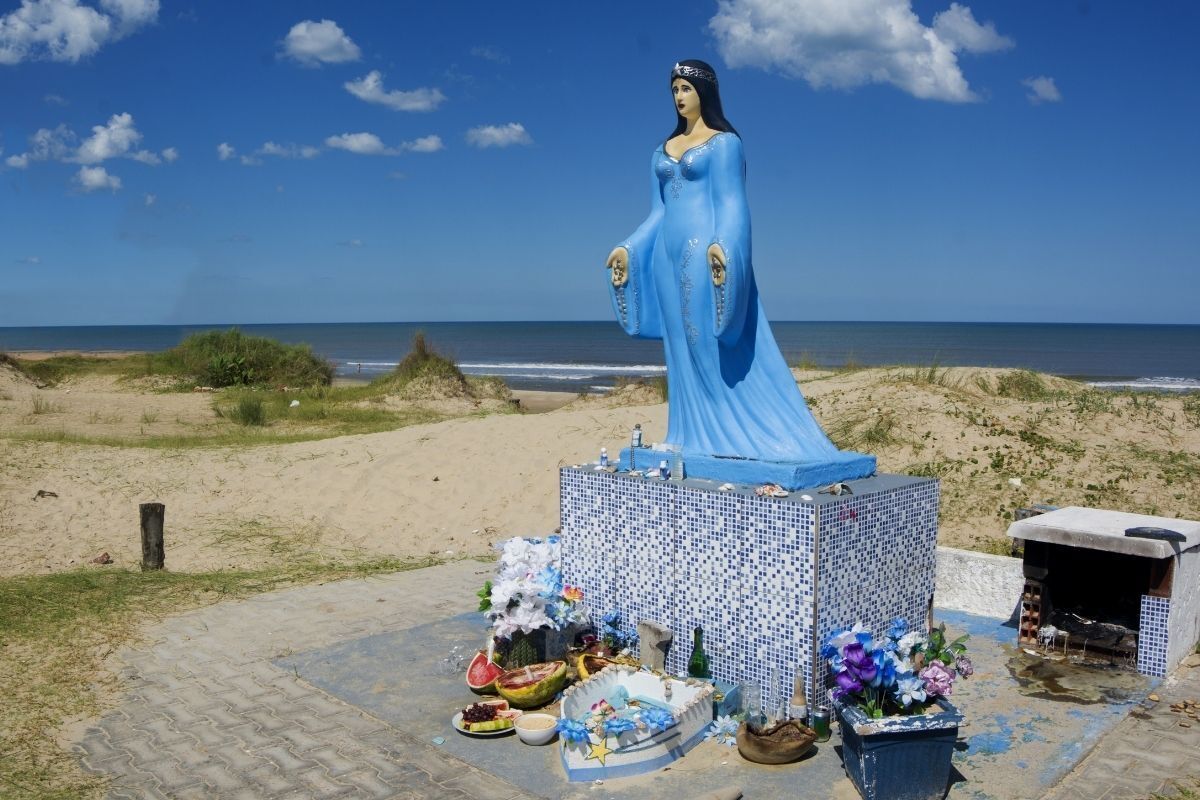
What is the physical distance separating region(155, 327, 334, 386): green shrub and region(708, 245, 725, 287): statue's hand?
23.1 metres

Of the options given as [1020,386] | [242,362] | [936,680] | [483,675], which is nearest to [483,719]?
[483,675]

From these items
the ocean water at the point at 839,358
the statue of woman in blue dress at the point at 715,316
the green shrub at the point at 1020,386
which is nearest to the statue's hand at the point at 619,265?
the statue of woman in blue dress at the point at 715,316

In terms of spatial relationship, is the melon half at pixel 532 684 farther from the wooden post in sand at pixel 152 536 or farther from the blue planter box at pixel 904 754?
the wooden post in sand at pixel 152 536

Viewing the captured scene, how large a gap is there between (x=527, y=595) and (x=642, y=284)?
2343mm

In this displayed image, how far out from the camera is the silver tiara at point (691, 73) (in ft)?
21.4

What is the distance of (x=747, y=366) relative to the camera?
261 inches

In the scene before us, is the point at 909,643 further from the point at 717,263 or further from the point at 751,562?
the point at 717,263

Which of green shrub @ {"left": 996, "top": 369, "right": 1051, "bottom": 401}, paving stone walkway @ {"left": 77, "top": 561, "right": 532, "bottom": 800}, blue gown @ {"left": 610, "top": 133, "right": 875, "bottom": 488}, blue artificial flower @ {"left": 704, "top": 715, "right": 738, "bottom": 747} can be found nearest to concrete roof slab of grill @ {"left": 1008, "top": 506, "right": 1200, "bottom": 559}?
blue gown @ {"left": 610, "top": 133, "right": 875, "bottom": 488}

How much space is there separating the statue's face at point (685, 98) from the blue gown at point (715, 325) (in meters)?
0.26

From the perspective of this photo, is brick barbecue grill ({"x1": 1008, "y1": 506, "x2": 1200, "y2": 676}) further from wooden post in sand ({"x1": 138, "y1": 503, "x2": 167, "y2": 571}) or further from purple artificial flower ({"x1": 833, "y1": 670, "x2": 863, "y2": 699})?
wooden post in sand ({"x1": 138, "y1": 503, "x2": 167, "y2": 571})

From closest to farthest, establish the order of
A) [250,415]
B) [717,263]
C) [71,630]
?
[717,263], [71,630], [250,415]

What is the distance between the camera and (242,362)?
1101 inches

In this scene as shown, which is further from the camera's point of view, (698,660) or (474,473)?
(474,473)

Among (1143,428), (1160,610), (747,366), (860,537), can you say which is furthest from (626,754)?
(1143,428)
